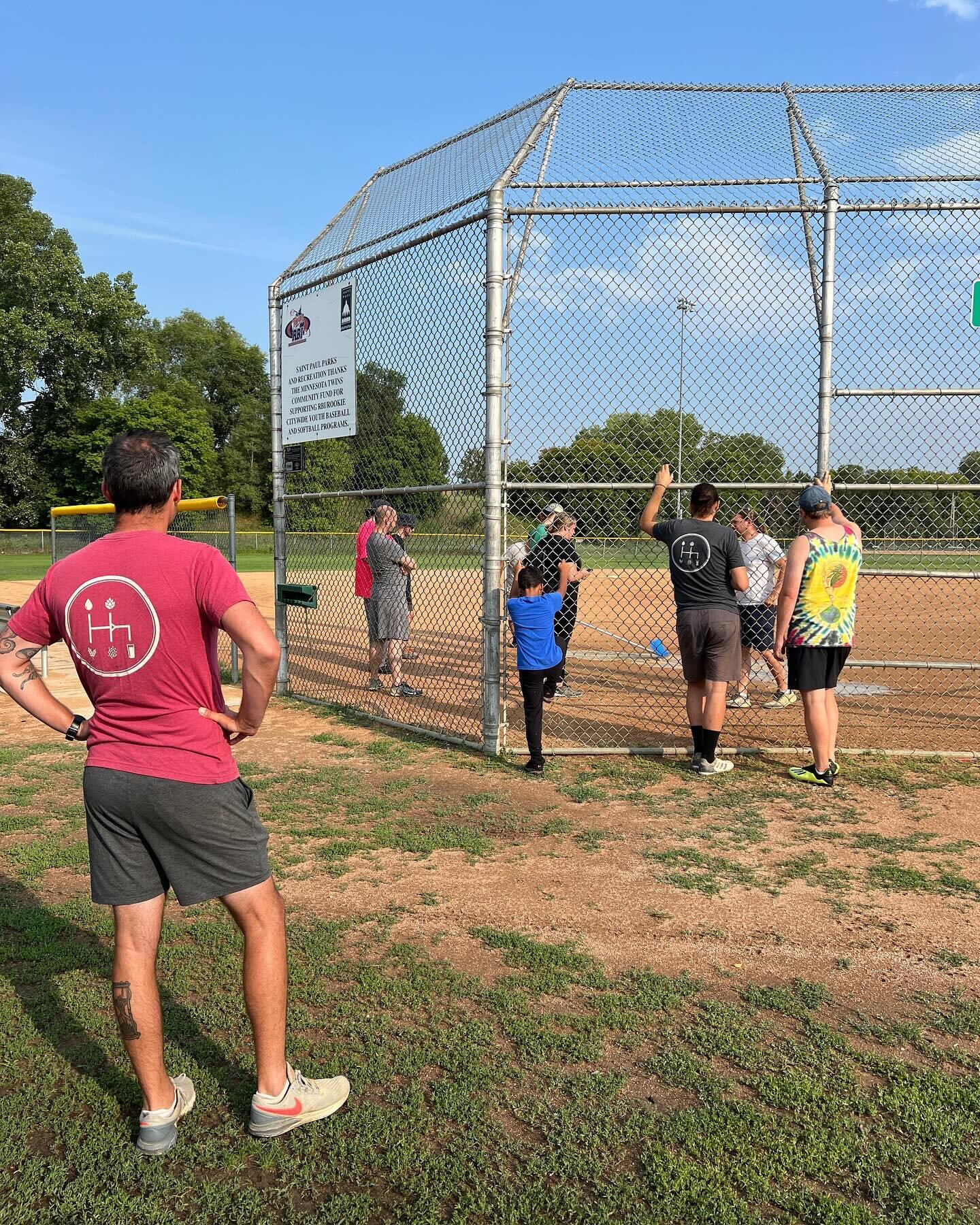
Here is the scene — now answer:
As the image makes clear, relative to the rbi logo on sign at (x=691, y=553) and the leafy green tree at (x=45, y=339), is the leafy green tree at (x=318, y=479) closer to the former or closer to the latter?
the rbi logo on sign at (x=691, y=553)

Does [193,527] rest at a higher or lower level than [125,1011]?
higher

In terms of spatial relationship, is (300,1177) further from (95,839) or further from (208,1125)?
(95,839)

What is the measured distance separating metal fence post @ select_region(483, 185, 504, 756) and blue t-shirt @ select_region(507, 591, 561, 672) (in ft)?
0.75

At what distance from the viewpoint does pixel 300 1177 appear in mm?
2510

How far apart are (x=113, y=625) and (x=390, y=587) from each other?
678cm

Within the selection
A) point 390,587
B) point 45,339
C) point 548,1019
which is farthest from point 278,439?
point 45,339

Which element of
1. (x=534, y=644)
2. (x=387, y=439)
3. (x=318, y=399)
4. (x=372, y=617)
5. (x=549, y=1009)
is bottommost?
(x=549, y=1009)

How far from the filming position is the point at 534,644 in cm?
639

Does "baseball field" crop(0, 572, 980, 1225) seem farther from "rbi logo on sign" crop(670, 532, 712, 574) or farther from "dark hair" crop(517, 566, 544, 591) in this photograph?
"rbi logo on sign" crop(670, 532, 712, 574)

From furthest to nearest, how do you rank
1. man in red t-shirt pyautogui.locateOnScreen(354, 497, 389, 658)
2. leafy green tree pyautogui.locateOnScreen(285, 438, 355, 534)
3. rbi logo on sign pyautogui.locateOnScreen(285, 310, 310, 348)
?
man in red t-shirt pyautogui.locateOnScreen(354, 497, 389, 658) < leafy green tree pyautogui.locateOnScreen(285, 438, 355, 534) < rbi logo on sign pyautogui.locateOnScreen(285, 310, 310, 348)

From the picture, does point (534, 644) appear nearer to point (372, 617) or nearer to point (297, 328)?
point (372, 617)

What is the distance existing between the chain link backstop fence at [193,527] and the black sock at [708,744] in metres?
3.67

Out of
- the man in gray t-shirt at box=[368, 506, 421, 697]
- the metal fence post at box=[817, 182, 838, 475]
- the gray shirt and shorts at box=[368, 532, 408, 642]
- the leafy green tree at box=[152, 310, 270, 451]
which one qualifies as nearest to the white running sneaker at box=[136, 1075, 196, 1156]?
the metal fence post at box=[817, 182, 838, 475]

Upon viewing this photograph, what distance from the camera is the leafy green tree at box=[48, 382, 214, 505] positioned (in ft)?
161
